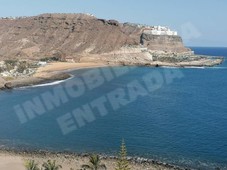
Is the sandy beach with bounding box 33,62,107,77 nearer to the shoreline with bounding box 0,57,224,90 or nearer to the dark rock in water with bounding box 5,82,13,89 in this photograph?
the shoreline with bounding box 0,57,224,90

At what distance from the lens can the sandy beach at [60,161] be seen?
1603 inches

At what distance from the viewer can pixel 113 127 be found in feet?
185

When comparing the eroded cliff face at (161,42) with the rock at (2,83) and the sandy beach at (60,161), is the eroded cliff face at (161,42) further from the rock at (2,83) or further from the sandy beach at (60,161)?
the sandy beach at (60,161)

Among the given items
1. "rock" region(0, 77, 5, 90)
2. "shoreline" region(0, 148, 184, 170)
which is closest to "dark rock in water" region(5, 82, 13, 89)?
"rock" region(0, 77, 5, 90)

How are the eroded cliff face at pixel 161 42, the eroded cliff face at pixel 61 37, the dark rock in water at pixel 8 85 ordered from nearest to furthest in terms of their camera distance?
the dark rock in water at pixel 8 85 → the eroded cliff face at pixel 61 37 → the eroded cliff face at pixel 161 42

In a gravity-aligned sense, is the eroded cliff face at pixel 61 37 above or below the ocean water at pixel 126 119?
above

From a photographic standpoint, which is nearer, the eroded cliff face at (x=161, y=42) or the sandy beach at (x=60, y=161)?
the sandy beach at (x=60, y=161)

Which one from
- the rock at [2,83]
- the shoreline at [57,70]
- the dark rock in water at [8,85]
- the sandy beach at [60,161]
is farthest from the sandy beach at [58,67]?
the sandy beach at [60,161]

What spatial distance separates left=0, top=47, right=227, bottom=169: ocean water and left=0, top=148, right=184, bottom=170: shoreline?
181 cm

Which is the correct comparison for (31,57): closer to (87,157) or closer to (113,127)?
(113,127)

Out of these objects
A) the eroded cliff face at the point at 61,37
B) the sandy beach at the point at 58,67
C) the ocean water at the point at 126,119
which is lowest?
the ocean water at the point at 126,119

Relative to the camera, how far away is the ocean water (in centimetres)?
4706

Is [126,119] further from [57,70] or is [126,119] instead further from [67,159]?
[57,70]

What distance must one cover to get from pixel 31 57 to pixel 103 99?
78196 mm
